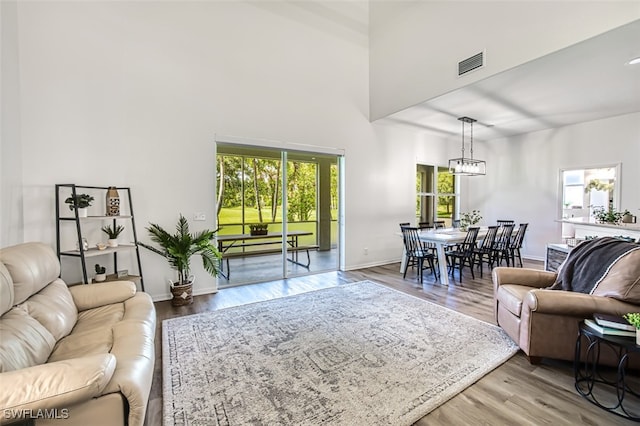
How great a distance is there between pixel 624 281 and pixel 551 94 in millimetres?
3585

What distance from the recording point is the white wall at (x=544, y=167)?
5496 millimetres

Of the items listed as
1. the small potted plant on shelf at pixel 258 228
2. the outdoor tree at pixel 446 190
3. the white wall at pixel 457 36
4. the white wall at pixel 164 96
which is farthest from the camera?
the outdoor tree at pixel 446 190

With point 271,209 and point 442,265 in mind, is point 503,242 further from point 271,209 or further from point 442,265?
point 271,209

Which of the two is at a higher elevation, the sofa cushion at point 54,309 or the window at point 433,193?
the window at point 433,193

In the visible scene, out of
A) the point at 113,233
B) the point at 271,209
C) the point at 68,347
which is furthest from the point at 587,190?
the point at 113,233

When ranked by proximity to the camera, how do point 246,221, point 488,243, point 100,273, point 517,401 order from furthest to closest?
point 488,243 < point 246,221 < point 100,273 < point 517,401

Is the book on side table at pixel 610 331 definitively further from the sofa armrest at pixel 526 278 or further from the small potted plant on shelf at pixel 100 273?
the small potted plant on shelf at pixel 100 273

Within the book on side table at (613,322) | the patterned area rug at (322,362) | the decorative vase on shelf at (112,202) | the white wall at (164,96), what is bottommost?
the patterned area rug at (322,362)

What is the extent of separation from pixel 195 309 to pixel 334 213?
3.26 meters

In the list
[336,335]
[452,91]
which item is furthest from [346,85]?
[336,335]

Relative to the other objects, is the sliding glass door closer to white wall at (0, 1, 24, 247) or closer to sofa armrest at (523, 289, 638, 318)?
white wall at (0, 1, 24, 247)

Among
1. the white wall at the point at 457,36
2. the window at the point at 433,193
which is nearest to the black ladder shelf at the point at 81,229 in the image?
the white wall at the point at 457,36

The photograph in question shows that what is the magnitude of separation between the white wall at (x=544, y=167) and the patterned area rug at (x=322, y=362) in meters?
4.95

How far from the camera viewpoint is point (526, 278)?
3033 mm
